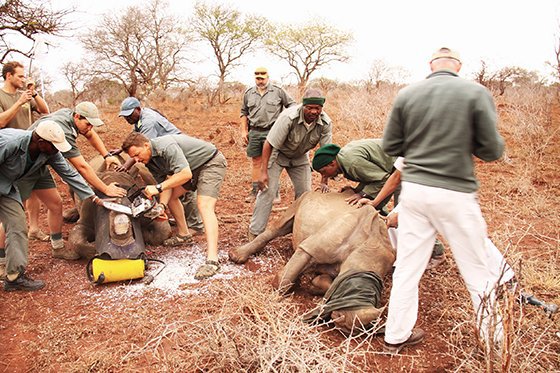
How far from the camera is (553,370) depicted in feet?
8.22

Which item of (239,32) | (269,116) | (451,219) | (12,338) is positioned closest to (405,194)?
(451,219)

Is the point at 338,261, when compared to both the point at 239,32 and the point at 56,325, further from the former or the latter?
the point at 239,32

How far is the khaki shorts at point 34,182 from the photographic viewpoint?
164 inches

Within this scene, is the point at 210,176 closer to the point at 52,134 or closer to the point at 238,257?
the point at 238,257

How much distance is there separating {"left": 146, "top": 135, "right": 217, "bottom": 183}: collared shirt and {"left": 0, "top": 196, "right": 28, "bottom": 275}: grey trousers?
4.04 feet

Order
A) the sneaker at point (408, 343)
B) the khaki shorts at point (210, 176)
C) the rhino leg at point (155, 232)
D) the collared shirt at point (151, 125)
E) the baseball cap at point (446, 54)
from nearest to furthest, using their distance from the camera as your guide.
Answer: the baseball cap at point (446, 54) → the sneaker at point (408, 343) → the khaki shorts at point (210, 176) → the rhino leg at point (155, 232) → the collared shirt at point (151, 125)

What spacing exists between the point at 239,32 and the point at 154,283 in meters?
24.7

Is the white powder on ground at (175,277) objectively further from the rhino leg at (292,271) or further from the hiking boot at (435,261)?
the hiking boot at (435,261)

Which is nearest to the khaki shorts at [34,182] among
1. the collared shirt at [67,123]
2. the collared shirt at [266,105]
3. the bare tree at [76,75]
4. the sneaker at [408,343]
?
the collared shirt at [67,123]

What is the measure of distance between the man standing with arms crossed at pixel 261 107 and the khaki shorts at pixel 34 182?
8.37ft

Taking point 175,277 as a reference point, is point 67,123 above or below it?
above

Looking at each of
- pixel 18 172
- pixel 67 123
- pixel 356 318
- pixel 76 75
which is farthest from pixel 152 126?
pixel 76 75

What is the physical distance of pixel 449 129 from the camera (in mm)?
2418

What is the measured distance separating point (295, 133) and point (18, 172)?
8.45ft
